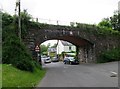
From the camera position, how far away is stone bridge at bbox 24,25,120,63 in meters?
40.8

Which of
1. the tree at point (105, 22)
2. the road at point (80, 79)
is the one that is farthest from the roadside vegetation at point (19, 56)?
the tree at point (105, 22)

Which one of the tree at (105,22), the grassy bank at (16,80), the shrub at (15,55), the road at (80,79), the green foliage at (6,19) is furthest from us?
the tree at (105,22)

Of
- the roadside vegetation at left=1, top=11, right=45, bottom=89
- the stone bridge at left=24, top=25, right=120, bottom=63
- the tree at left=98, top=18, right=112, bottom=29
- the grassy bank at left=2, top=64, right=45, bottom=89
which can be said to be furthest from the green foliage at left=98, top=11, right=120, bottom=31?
the grassy bank at left=2, top=64, right=45, bottom=89

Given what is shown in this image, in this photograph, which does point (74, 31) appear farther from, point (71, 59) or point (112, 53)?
point (71, 59)

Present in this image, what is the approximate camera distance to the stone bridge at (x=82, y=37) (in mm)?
40750

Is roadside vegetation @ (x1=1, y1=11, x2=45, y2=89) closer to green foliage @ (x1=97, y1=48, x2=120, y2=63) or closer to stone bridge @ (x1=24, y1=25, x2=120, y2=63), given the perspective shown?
stone bridge @ (x1=24, y1=25, x2=120, y2=63)

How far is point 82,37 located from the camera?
46.3m

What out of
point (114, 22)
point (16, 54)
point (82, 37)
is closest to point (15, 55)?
point (16, 54)

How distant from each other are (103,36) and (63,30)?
346 inches

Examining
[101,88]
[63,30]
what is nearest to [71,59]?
[63,30]

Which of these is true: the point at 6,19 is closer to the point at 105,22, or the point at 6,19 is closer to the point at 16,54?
the point at 16,54

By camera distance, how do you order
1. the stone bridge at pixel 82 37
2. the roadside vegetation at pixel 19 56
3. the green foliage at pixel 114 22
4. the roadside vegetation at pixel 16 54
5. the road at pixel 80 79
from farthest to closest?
the green foliage at pixel 114 22 → the stone bridge at pixel 82 37 → the roadside vegetation at pixel 16 54 → the roadside vegetation at pixel 19 56 → the road at pixel 80 79

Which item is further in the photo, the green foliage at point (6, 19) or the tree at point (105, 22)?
the tree at point (105, 22)

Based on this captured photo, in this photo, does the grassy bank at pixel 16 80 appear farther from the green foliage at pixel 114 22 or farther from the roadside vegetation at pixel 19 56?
the green foliage at pixel 114 22
